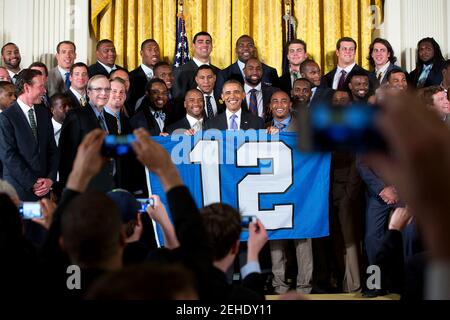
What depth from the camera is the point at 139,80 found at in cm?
883

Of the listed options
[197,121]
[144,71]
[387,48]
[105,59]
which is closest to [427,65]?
[387,48]

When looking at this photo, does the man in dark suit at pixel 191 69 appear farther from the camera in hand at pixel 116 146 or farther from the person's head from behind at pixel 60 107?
the camera in hand at pixel 116 146

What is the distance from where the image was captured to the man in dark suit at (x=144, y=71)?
8699 millimetres

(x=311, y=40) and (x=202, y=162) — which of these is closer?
(x=202, y=162)

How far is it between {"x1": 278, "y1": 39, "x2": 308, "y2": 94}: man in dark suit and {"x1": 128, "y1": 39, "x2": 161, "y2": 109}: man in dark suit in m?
1.47

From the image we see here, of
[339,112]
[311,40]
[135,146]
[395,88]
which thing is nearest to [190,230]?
[135,146]

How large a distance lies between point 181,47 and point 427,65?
9.96 ft

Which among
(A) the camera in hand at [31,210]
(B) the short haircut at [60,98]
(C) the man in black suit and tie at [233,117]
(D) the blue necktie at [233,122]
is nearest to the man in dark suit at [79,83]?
(B) the short haircut at [60,98]

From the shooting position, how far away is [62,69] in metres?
→ 8.74

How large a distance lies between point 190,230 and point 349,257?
200 inches

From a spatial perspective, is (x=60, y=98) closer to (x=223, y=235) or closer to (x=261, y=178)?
(x=261, y=178)

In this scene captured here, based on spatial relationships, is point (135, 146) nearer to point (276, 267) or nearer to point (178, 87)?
point (276, 267)

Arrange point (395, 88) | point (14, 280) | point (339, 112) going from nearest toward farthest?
point (339, 112), point (14, 280), point (395, 88)
